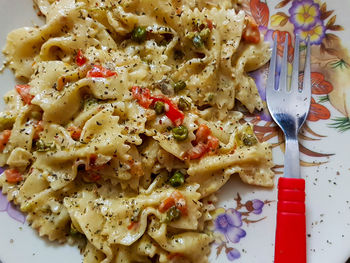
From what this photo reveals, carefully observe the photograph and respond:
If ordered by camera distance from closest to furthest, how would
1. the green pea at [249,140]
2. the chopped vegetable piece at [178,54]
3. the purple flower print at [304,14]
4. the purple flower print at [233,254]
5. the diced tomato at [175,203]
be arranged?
the diced tomato at [175,203], the purple flower print at [233,254], the green pea at [249,140], the chopped vegetable piece at [178,54], the purple flower print at [304,14]

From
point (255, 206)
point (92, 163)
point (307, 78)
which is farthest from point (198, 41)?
point (255, 206)

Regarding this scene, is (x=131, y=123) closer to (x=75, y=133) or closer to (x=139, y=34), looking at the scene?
(x=75, y=133)

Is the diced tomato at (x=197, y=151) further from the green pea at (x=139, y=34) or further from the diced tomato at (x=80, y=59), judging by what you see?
the diced tomato at (x=80, y=59)

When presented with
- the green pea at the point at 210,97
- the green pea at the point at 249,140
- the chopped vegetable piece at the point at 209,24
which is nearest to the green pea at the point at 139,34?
the chopped vegetable piece at the point at 209,24

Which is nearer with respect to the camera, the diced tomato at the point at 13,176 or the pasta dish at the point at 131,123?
the pasta dish at the point at 131,123

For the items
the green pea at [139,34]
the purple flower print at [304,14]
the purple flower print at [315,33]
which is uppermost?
the purple flower print at [304,14]

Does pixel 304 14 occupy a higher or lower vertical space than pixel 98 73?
higher

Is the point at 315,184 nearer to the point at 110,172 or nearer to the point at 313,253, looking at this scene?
the point at 313,253

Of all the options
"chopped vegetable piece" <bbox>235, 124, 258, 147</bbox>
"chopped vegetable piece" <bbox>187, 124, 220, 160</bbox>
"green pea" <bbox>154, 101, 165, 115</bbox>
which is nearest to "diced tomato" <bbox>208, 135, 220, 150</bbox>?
"chopped vegetable piece" <bbox>187, 124, 220, 160</bbox>
